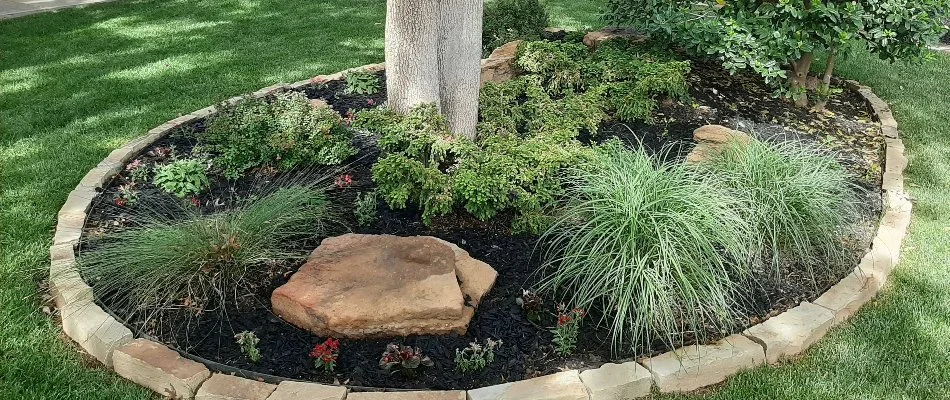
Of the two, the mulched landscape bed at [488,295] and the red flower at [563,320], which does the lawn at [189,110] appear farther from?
the red flower at [563,320]

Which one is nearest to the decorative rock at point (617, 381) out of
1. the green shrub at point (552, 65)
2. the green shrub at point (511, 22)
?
the green shrub at point (552, 65)

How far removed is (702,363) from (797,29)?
121 inches

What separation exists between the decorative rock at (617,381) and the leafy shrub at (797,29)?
2.79 meters

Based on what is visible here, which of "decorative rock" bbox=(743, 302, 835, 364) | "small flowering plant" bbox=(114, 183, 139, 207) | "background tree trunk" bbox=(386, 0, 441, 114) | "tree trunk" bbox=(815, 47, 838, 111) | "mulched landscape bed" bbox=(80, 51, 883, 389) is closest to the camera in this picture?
"mulched landscape bed" bbox=(80, 51, 883, 389)

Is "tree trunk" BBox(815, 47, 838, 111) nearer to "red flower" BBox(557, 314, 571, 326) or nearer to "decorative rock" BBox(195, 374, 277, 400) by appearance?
"red flower" BBox(557, 314, 571, 326)

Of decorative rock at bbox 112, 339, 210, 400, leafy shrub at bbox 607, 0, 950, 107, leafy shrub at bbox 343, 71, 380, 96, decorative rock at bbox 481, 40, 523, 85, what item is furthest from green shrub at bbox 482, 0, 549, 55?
decorative rock at bbox 112, 339, 210, 400

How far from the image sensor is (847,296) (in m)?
3.18

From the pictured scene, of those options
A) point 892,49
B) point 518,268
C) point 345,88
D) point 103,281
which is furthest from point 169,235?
point 892,49

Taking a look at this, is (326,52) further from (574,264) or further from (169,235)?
(574,264)

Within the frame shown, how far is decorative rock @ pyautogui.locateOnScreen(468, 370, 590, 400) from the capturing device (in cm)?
255

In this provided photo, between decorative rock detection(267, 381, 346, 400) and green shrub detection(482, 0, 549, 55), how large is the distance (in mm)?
4460

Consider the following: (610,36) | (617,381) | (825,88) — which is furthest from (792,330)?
(610,36)

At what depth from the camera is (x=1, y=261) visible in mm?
3520

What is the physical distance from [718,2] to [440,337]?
11.2 ft
